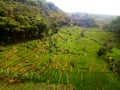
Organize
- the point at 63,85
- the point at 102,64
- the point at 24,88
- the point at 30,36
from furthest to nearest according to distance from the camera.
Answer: the point at 30,36
the point at 102,64
the point at 63,85
the point at 24,88

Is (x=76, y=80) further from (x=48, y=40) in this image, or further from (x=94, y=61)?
(x=48, y=40)

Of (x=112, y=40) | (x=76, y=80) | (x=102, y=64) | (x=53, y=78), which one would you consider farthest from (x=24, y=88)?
(x=112, y=40)

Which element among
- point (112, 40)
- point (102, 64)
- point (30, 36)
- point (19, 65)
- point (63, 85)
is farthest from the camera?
point (112, 40)

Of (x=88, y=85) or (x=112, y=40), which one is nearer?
(x=88, y=85)

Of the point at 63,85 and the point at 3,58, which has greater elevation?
the point at 3,58

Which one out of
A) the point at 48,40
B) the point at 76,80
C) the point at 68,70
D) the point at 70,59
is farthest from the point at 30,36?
the point at 76,80

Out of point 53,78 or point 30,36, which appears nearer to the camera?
point 53,78

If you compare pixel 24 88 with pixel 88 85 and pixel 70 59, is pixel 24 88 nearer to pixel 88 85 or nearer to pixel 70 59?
pixel 88 85
